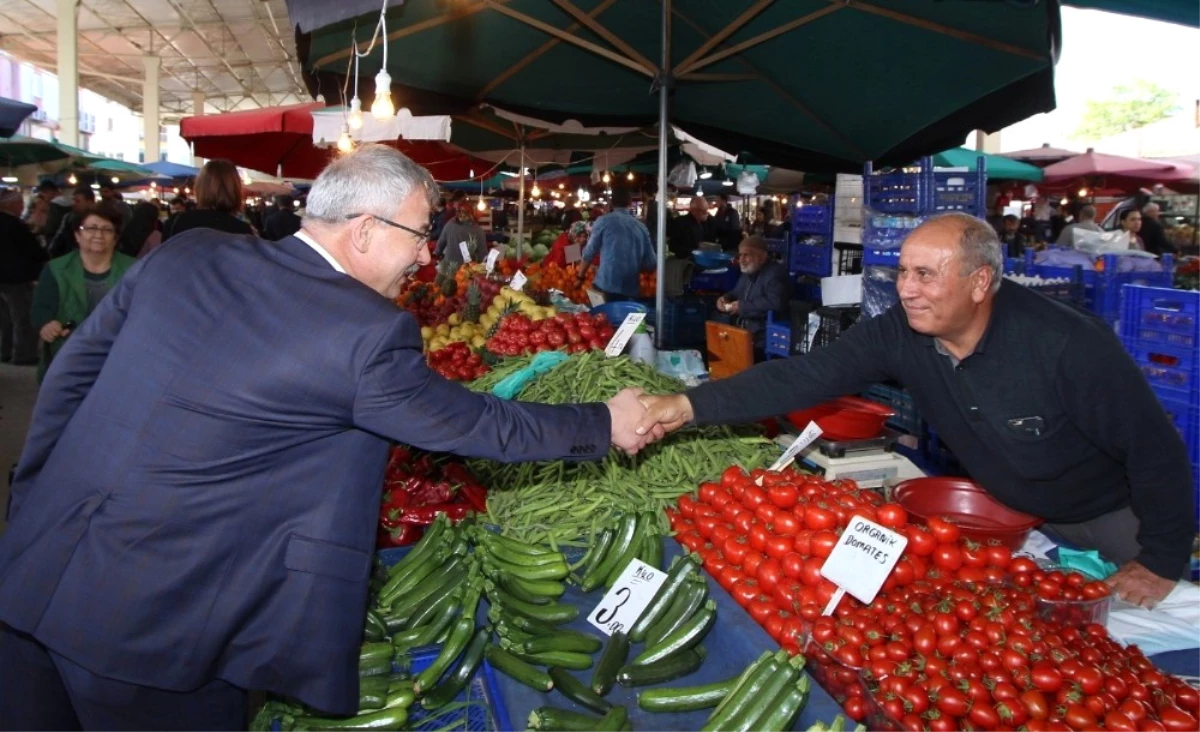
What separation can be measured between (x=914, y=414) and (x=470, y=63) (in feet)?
14.0

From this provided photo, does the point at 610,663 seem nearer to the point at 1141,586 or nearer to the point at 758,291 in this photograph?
the point at 1141,586

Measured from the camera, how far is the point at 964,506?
3.29 metres

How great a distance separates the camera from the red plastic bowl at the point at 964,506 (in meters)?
3.05

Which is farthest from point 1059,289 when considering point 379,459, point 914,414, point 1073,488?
point 379,459

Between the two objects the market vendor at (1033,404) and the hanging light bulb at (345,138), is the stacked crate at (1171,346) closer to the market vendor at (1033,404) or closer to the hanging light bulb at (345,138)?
the market vendor at (1033,404)

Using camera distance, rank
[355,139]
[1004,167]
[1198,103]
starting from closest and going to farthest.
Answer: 1. [355,139]
2. [1004,167]
3. [1198,103]

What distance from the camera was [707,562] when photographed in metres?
2.92

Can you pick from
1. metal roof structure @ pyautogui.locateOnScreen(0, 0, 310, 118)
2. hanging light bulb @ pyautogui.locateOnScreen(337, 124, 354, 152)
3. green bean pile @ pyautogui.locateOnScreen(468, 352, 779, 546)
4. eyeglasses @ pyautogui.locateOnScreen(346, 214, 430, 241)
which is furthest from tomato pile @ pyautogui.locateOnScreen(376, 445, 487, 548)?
metal roof structure @ pyautogui.locateOnScreen(0, 0, 310, 118)

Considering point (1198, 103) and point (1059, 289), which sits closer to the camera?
point (1059, 289)

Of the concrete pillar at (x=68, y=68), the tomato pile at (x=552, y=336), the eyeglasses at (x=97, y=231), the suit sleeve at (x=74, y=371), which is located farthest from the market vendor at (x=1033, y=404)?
the concrete pillar at (x=68, y=68)

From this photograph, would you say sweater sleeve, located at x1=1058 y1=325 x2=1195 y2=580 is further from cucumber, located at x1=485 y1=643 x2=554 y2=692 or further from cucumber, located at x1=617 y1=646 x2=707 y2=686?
cucumber, located at x1=485 y1=643 x2=554 y2=692

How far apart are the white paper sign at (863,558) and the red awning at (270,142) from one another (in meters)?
6.70

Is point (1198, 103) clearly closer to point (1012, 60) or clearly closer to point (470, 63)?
point (1012, 60)

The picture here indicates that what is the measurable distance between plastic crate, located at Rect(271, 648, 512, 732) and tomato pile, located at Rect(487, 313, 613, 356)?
280 cm
